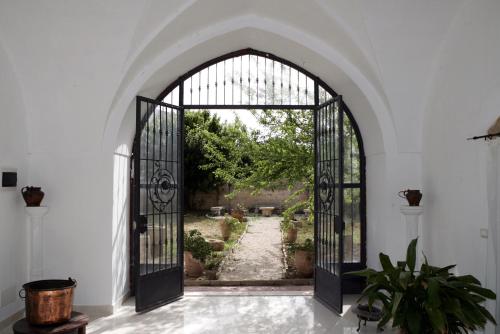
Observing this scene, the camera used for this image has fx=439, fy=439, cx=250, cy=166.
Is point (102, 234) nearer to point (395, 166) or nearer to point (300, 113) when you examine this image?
point (395, 166)

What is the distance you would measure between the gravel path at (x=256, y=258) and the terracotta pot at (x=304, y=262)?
365 mm

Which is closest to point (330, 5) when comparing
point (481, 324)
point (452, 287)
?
point (452, 287)

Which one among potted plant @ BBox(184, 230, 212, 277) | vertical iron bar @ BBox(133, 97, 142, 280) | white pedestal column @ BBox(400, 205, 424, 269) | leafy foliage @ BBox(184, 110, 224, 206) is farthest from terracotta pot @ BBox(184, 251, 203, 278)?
leafy foliage @ BBox(184, 110, 224, 206)

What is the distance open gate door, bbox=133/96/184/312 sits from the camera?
5133 millimetres

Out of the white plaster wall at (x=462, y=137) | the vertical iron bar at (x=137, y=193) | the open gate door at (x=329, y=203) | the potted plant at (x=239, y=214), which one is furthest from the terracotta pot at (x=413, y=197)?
the potted plant at (x=239, y=214)

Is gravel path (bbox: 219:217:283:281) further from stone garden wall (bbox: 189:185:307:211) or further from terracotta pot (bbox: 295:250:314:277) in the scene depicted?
stone garden wall (bbox: 189:185:307:211)

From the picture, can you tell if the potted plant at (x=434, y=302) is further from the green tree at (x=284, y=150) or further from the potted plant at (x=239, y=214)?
the potted plant at (x=239, y=214)

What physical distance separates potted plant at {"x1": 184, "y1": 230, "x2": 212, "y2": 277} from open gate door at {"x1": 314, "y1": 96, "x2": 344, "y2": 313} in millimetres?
2284

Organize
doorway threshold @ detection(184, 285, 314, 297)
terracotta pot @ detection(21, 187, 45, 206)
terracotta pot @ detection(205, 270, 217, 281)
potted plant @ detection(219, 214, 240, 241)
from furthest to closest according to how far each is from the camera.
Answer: potted plant @ detection(219, 214, 240, 241) → terracotta pot @ detection(205, 270, 217, 281) → doorway threshold @ detection(184, 285, 314, 297) → terracotta pot @ detection(21, 187, 45, 206)

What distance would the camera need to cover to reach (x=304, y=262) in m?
7.23

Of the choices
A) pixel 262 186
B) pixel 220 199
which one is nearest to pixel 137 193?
pixel 262 186

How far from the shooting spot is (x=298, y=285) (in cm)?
664

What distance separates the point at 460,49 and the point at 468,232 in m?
1.79

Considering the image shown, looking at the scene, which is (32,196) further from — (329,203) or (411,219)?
(411,219)
